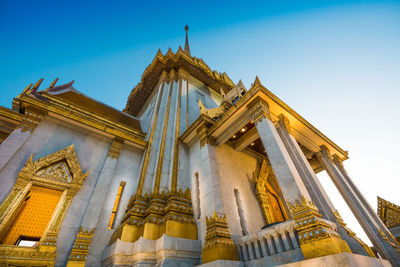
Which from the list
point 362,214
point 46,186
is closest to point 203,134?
point 46,186

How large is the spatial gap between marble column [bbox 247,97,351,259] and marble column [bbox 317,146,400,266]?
4.91 m

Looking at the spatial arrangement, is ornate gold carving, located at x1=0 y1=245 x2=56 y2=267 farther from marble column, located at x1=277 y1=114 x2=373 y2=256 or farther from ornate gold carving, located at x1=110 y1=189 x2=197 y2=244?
marble column, located at x1=277 y1=114 x2=373 y2=256

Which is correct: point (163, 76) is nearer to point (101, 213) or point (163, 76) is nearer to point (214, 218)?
point (101, 213)

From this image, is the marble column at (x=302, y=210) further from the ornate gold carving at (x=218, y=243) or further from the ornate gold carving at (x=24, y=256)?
the ornate gold carving at (x=24, y=256)

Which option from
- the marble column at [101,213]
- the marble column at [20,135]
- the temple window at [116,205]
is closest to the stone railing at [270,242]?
the marble column at [101,213]

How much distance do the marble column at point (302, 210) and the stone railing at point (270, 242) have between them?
0.32m

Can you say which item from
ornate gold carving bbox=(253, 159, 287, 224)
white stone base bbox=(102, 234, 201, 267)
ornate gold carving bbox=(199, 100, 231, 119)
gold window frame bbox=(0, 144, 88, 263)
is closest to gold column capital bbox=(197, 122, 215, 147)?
ornate gold carving bbox=(199, 100, 231, 119)

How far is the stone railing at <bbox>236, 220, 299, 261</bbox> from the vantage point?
4.53 m

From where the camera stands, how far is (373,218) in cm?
780

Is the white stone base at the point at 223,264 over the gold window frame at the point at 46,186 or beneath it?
beneath

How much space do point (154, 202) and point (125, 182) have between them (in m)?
2.67

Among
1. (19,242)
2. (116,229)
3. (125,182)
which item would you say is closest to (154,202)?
(116,229)

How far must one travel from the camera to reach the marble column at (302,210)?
3805 mm

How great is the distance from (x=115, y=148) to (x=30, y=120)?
12.2 ft
